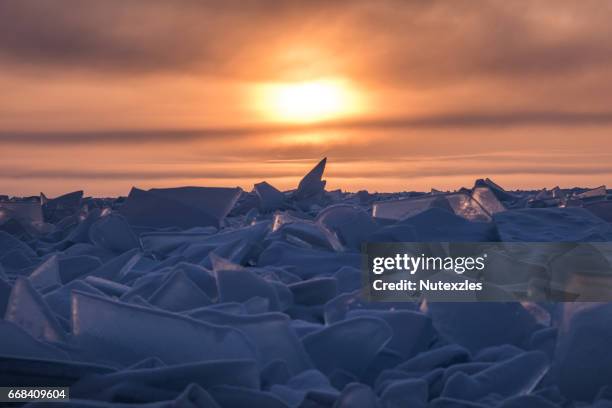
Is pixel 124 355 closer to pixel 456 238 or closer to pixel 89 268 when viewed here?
pixel 89 268

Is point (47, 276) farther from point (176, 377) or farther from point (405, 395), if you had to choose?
point (405, 395)

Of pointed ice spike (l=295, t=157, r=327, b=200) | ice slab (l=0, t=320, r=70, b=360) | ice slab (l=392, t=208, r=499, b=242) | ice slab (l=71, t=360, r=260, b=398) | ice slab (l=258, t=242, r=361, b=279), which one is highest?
pointed ice spike (l=295, t=157, r=327, b=200)

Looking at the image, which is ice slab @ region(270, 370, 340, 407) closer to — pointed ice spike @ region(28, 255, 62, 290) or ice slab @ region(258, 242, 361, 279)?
ice slab @ region(258, 242, 361, 279)

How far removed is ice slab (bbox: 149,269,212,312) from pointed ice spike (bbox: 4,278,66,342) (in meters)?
0.31

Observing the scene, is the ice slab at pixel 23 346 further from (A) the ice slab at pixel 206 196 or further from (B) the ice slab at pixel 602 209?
(B) the ice slab at pixel 602 209

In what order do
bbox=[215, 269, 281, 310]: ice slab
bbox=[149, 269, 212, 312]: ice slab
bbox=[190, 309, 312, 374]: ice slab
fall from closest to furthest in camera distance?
bbox=[190, 309, 312, 374]: ice slab → bbox=[149, 269, 212, 312]: ice slab → bbox=[215, 269, 281, 310]: ice slab

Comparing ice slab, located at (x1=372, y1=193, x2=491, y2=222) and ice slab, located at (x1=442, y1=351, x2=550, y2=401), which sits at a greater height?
ice slab, located at (x1=372, y1=193, x2=491, y2=222)

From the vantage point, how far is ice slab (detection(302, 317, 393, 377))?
1523mm

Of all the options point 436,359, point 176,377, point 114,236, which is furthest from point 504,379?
point 114,236

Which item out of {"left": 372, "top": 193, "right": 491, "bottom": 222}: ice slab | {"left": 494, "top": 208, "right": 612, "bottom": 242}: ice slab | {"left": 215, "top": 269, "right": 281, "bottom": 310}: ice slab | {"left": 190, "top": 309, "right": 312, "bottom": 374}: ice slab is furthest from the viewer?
{"left": 372, "top": 193, "right": 491, "bottom": 222}: ice slab

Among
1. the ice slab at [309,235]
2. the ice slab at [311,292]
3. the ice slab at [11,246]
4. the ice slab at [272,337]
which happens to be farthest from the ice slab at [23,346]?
the ice slab at [11,246]

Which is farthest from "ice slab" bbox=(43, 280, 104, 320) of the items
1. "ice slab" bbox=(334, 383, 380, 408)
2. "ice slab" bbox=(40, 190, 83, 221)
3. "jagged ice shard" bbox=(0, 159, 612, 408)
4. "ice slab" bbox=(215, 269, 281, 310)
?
"ice slab" bbox=(40, 190, 83, 221)

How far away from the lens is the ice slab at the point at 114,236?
10.3ft

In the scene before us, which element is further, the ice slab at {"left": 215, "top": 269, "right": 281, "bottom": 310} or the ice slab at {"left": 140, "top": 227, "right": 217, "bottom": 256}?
the ice slab at {"left": 140, "top": 227, "right": 217, "bottom": 256}
